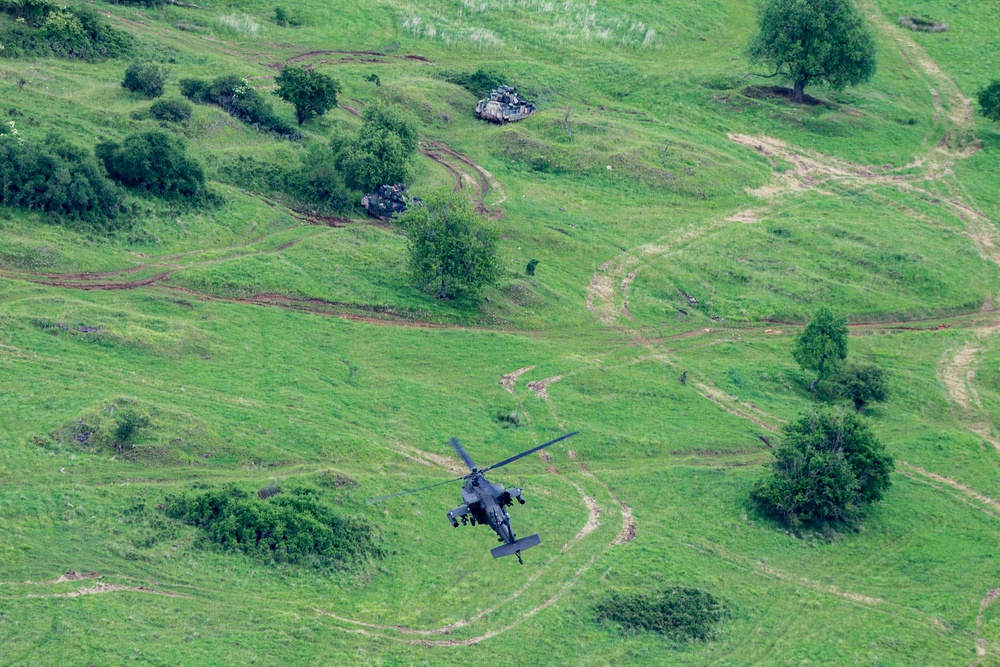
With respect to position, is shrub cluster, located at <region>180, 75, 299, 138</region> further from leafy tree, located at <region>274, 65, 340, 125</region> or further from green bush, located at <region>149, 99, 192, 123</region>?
green bush, located at <region>149, 99, 192, 123</region>

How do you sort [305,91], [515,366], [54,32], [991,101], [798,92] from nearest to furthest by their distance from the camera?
[515,366]
[305,91]
[54,32]
[991,101]
[798,92]

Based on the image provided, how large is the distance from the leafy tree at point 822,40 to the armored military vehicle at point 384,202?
5659 cm

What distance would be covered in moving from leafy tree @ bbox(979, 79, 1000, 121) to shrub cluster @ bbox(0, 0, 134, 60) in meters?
99.0

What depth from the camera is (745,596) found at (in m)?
64.8

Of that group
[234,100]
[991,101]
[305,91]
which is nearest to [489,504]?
[234,100]

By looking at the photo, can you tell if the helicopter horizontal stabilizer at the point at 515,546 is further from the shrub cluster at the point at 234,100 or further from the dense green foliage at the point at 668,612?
the shrub cluster at the point at 234,100

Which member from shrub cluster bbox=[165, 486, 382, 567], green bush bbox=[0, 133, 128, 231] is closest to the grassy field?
shrub cluster bbox=[165, 486, 382, 567]

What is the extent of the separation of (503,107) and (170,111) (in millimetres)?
38018

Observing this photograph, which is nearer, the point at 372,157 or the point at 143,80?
the point at 372,157

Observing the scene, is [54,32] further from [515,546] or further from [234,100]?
[515,546]

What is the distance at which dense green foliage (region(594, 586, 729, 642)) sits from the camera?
60.8 meters

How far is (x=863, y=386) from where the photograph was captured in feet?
288

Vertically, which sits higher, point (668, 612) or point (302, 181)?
point (302, 181)

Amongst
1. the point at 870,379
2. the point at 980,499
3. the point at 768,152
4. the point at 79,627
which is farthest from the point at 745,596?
the point at 768,152
